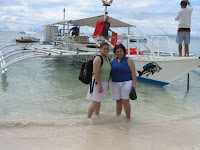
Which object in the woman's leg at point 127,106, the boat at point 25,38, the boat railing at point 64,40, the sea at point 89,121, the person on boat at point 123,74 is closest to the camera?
the sea at point 89,121

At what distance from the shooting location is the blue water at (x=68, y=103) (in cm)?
495

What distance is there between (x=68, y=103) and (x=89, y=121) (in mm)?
1866

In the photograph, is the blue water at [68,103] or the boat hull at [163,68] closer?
the blue water at [68,103]

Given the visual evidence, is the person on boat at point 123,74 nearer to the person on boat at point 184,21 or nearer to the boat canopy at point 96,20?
the person on boat at point 184,21

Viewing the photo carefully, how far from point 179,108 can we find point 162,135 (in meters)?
2.24

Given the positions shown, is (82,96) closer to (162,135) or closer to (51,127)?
(51,127)

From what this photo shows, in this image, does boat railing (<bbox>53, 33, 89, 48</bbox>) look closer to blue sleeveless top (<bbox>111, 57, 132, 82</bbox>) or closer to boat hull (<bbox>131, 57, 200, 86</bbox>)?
boat hull (<bbox>131, 57, 200, 86</bbox>)

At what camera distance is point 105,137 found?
13.0 feet

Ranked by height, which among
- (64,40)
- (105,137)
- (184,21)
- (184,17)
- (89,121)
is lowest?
(105,137)

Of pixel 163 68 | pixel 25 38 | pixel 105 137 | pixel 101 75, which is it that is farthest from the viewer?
pixel 25 38

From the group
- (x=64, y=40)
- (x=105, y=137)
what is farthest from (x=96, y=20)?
(x=105, y=137)

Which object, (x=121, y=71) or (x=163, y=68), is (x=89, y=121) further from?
(x=163, y=68)

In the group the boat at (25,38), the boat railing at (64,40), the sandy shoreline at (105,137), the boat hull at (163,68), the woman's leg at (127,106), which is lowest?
the sandy shoreline at (105,137)

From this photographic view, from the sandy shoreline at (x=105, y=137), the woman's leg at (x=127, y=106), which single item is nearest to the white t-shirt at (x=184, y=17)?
the sandy shoreline at (x=105, y=137)
